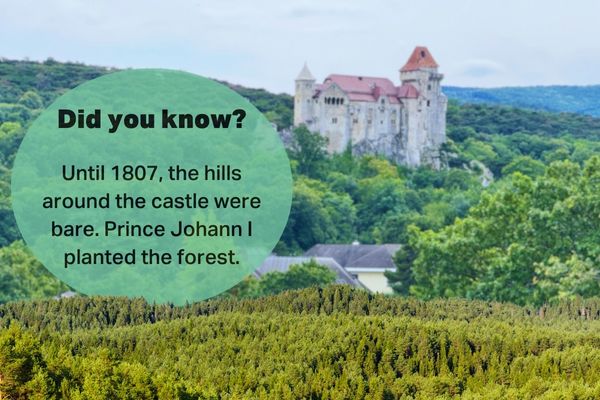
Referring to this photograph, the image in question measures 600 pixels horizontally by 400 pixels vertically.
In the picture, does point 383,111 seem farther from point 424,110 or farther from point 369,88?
point 424,110

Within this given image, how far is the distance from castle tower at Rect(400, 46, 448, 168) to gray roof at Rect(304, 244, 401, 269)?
30346 millimetres

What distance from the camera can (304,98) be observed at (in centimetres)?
8856

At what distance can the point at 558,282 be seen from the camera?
21906 millimetres

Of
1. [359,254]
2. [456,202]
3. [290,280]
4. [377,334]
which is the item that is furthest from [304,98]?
[377,334]

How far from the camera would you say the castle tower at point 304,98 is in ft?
287

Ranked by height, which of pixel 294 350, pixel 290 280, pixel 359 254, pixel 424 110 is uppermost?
pixel 294 350

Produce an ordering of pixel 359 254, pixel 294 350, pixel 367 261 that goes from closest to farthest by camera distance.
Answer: pixel 294 350 < pixel 367 261 < pixel 359 254

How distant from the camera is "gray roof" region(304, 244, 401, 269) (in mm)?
58219

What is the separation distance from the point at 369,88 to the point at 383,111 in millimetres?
2435

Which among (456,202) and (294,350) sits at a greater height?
(294,350)
